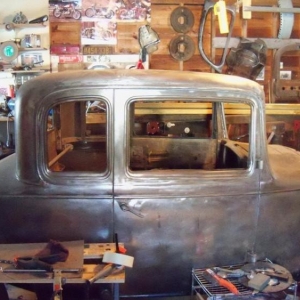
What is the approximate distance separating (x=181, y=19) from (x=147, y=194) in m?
3.95

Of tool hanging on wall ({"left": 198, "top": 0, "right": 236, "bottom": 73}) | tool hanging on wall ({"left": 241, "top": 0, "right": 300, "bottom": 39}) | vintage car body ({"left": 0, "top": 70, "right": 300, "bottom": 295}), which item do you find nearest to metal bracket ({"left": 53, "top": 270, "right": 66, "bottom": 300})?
vintage car body ({"left": 0, "top": 70, "right": 300, "bottom": 295})

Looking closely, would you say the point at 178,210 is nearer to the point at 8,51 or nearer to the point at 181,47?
the point at 181,47

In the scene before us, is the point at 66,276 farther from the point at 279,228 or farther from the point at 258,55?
the point at 258,55

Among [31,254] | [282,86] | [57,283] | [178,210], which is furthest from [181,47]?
[57,283]

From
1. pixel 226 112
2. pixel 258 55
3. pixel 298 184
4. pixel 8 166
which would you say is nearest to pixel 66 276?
pixel 8 166

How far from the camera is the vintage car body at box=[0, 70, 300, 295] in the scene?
2289 millimetres

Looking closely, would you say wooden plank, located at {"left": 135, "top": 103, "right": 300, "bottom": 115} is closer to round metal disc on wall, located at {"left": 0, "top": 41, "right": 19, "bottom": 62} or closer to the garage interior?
the garage interior

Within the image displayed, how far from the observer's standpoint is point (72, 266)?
2025 mm

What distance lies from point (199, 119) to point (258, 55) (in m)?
1.56

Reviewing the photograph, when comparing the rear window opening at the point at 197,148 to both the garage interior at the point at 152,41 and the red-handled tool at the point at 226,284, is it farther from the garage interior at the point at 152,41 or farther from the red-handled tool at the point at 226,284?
the garage interior at the point at 152,41

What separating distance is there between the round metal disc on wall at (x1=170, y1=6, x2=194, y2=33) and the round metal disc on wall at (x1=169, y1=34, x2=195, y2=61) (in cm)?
12

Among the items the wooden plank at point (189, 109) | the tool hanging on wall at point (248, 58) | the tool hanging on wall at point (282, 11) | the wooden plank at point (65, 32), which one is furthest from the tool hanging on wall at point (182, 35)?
the wooden plank at point (65, 32)

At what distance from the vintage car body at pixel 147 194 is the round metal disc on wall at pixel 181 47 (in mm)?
3389

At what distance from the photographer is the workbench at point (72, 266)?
1.95 meters
